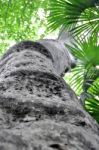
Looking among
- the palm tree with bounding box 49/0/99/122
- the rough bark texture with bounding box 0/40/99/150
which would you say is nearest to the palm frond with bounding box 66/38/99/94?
the palm tree with bounding box 49/0/99/122

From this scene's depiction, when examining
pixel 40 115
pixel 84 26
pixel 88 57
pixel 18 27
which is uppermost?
pixel 18 27

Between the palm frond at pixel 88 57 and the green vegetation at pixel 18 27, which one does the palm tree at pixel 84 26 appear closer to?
the palm frond at pixel 88 57

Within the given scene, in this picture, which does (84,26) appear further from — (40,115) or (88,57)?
(40,115)

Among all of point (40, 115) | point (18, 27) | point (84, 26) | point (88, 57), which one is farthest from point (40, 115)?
point (18, 27)

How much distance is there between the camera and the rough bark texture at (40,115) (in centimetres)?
74

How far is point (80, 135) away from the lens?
81 centimetres

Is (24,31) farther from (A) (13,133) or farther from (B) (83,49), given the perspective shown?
(A) (13,133)

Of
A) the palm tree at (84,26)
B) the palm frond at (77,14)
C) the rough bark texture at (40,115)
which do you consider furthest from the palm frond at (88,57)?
the rough bark texture at (40,115)

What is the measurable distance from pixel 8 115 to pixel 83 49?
2.39m

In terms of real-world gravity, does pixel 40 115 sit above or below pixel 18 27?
below

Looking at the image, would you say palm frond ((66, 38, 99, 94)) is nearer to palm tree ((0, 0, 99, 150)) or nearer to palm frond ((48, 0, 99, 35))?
palm frond ((48, 0, 99, 35))

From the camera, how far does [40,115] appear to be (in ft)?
3.00

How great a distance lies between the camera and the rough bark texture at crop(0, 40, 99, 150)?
739 millimetres

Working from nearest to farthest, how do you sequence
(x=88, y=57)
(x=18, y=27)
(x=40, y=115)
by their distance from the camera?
(x=40, y=115)
(x=88, y=57)
(x=18, y=27)
